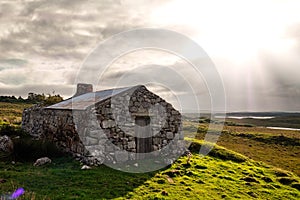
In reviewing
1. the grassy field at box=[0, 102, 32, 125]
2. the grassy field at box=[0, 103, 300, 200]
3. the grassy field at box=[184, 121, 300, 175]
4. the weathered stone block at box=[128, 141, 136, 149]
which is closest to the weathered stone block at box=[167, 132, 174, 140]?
the grassy field at box=[0, 103, 300, 200]

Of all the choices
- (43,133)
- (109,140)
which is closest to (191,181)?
(109,140)

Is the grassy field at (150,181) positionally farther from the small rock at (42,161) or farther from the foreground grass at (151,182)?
the small rock at (42,161)

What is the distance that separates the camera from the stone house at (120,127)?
540 inches

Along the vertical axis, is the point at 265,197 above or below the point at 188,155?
below

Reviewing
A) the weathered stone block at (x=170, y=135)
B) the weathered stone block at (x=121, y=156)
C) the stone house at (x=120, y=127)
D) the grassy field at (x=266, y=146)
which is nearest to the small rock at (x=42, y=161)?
the stone house at (x=120, y=127)

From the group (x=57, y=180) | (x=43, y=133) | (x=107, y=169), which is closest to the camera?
(x=57, y=180)

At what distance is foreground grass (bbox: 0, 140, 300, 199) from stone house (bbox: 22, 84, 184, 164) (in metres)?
1.11

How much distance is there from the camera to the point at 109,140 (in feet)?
46.2

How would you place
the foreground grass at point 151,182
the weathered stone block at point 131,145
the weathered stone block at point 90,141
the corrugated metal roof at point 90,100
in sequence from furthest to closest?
the weathered stone block at point 131,145, the corrugated metal roof at point 90,100, the weathered stone block at point 90,141, the foreground grass at point 151,182

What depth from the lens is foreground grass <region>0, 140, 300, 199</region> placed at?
31.4 ft

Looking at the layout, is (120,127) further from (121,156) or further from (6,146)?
(6,146)

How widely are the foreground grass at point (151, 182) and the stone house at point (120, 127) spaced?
1.11 meters

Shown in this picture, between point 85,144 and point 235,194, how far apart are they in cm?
726

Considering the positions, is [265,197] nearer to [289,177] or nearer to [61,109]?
[289,177]
